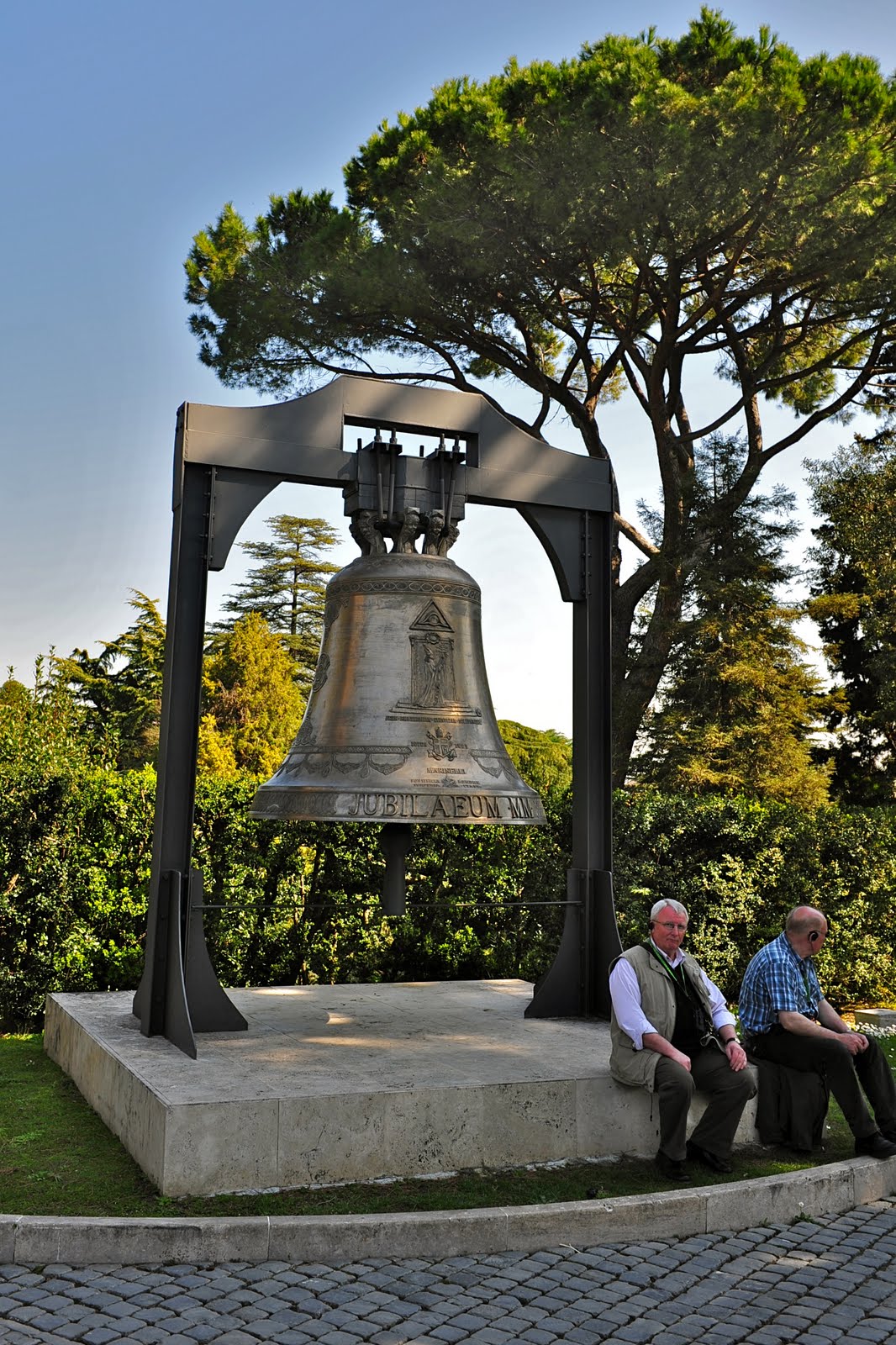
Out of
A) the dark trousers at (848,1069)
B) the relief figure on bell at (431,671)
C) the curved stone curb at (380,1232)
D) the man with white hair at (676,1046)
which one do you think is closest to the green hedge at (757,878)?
the dark trousers at (848,1069)

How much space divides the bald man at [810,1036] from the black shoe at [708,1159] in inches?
25.7

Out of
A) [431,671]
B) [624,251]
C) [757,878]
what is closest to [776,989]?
[431,671]

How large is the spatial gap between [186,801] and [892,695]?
1216 cm

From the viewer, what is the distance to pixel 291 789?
17.4ft

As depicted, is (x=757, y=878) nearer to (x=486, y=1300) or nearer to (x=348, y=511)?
(x=348, y=511)

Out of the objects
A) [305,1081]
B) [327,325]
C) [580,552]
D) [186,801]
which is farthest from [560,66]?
[305,1081]

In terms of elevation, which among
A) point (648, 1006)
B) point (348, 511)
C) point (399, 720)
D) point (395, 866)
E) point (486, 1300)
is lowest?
point (486, 1300)

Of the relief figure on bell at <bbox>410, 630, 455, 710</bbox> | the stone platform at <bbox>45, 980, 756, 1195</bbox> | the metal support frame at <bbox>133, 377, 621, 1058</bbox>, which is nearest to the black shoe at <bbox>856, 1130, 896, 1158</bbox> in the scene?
the stone platform at <bbox>45, 980, 756, 1195</bbox>

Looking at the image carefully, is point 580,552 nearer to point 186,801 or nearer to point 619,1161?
point 186,801

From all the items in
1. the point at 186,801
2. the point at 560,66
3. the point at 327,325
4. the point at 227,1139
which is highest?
the point at 560,66

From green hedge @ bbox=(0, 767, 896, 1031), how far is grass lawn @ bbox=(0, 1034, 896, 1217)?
2.56 m

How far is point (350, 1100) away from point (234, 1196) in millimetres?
543

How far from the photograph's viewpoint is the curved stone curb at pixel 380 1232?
3.87 meters

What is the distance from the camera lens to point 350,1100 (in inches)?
181
